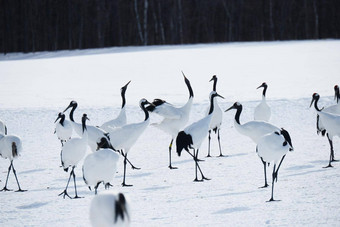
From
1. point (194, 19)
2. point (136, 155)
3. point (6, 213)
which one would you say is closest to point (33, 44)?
point (194, 19)

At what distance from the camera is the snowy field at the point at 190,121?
18.8 feet

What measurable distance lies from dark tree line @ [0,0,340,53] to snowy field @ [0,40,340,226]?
451cm

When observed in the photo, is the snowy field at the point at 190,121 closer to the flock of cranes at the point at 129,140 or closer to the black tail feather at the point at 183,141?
the flock of cranes at the point at 129,140

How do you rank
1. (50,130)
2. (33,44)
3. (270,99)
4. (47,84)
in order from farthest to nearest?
1. (33,44)
2. (47,84)
3. (270,99)
4. (50,130)

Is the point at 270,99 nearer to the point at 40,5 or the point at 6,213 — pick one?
the point at 6,213

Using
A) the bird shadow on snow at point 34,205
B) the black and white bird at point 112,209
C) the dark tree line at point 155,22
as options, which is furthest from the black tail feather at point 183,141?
the dark tree line at point 155,22

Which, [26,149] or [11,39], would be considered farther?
[11,39]

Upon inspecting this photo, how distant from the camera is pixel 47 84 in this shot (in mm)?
18703

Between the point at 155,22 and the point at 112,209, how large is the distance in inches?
1070

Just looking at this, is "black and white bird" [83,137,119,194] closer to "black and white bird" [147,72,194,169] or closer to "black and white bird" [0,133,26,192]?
"black and white bird" [0,133,26,192]

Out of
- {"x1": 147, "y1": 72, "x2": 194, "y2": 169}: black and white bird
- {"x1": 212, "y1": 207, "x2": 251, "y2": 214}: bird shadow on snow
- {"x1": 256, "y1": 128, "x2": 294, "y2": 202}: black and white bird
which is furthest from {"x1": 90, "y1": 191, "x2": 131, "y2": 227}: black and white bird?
{"x1": 147, "y1": 72, "x2": 194, "y2": 169}: black and white bird

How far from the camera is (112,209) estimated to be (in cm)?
388

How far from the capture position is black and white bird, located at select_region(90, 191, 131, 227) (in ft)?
12.6

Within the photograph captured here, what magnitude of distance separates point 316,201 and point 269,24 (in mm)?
27613
